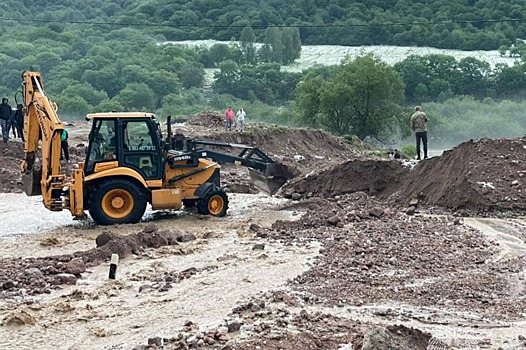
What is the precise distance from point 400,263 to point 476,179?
6436mm

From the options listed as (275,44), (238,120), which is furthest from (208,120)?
(275,44)

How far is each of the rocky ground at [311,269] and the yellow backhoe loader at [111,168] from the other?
0.57m

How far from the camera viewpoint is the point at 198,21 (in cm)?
12588

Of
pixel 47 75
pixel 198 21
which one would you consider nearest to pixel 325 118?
pixel 47 75

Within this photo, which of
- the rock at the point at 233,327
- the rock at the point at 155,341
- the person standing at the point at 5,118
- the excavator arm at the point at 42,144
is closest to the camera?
the rock at the point at 155,341

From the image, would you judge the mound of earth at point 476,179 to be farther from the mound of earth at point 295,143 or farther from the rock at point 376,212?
the mound of earth at point 295,143

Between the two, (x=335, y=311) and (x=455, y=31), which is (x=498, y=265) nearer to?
(x=335, y=311)

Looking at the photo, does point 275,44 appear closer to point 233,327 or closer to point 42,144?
point 42,144

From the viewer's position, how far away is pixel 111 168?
17.9 meters

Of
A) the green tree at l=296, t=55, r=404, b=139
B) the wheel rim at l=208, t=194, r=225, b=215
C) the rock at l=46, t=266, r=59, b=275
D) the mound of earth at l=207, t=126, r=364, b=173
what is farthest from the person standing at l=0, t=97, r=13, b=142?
the green tree at l=296, t=55, r=404, b=139

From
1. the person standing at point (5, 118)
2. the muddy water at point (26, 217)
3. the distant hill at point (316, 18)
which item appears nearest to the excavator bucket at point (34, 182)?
the muddy water at point (26, 217)

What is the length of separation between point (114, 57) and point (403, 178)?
81817 millimetres

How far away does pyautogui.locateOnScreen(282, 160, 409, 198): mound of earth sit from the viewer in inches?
874

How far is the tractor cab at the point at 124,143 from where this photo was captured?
703 inches
